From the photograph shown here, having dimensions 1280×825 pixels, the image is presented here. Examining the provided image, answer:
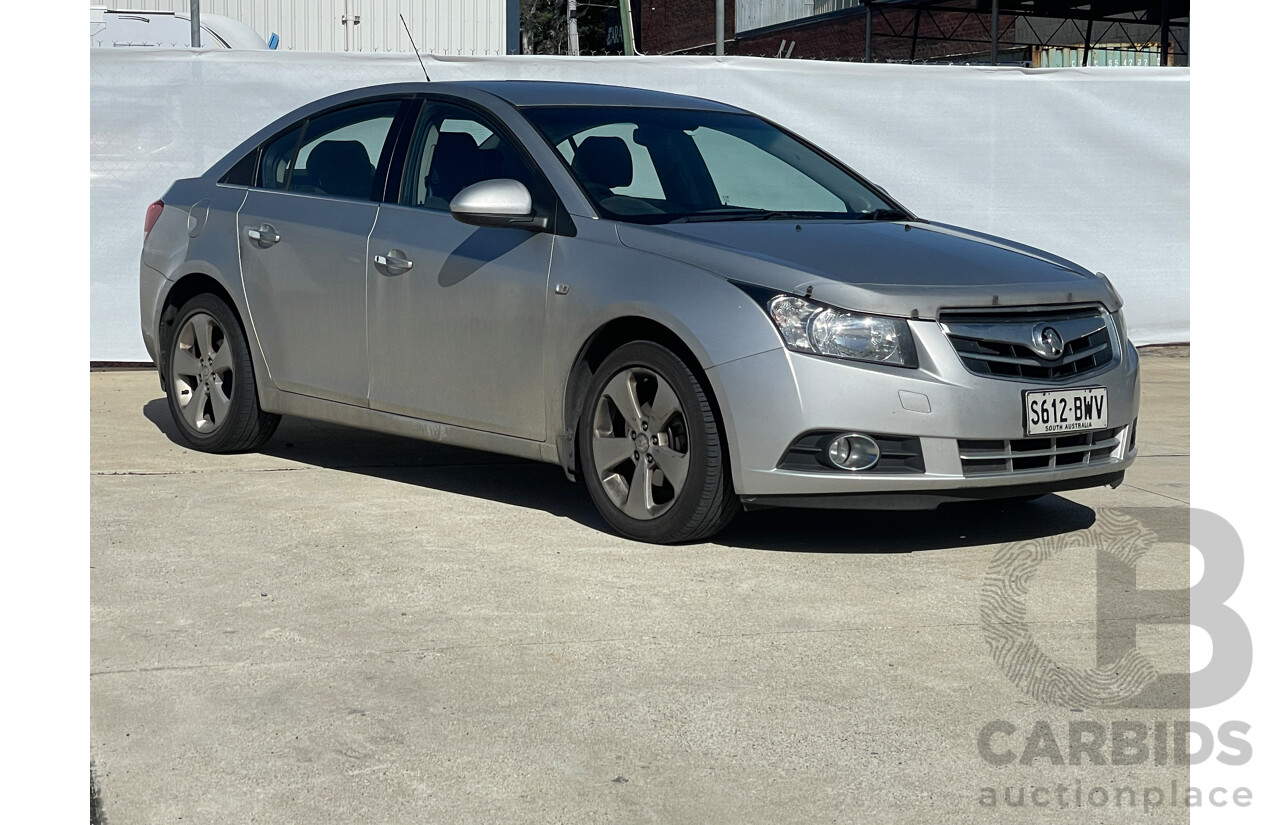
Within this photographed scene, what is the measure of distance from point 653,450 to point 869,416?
80 centimetres

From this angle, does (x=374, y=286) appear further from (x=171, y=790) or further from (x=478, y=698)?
(x=171, y=790)

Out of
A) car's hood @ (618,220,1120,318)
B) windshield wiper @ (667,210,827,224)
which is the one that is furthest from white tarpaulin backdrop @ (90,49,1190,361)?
car's hood @ (618,220,1120,318)

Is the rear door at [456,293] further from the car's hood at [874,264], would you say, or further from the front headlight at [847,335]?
the front headlight at [847,335]

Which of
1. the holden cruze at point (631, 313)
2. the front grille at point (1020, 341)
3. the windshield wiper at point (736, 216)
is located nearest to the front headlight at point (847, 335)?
the holden cruze at point (631, 313)

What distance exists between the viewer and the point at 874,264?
5.23m

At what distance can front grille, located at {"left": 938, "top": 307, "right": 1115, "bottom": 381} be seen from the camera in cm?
505

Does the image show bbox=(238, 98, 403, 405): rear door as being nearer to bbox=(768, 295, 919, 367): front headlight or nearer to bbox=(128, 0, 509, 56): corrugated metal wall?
bbox=(768, 295, 919, 367): front headlight

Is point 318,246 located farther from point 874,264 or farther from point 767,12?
point 767,12

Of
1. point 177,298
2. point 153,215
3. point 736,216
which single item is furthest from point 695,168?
point 153,215

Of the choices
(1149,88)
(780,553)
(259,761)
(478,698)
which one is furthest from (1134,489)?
(1149,88)

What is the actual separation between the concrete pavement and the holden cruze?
351 mm

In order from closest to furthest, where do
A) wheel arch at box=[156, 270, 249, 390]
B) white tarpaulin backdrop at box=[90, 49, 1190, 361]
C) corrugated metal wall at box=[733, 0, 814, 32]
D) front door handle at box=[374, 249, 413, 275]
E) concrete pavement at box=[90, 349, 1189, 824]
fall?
concrete pavement at box=[90, 349, 1189, 824], front door handle at box=[374, 249, 413, 275], wheel arch at box=[156, 270, 249, 390], white tarpaulin backdrop at box=[90, 49, 1190, 361], corrugated metal wall at box=[733, 0, 814, 32]

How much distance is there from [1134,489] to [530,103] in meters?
3.00

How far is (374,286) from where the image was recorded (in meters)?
6.23
